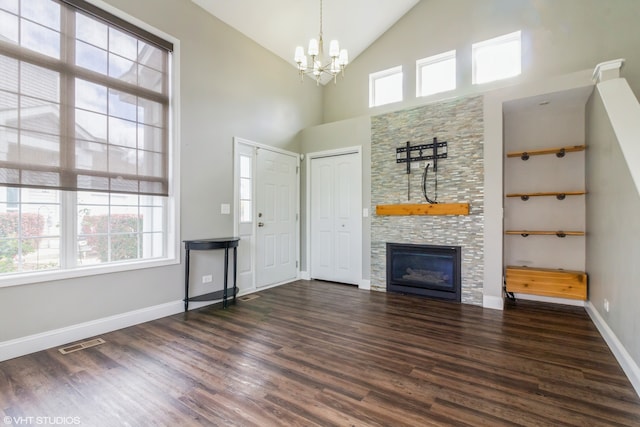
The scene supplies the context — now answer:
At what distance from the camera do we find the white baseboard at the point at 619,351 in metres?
2.02

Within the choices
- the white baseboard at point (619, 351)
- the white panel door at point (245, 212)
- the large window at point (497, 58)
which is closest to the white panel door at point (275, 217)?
the white panel door at point (245, 212)

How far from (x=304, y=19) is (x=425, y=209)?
343cm

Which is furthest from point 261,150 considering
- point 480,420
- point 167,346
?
point 480,420

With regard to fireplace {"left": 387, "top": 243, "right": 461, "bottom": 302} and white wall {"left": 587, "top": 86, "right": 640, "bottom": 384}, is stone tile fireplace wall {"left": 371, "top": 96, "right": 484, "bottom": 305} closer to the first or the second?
fireplace {"left": 387, "top": 243, "right": 461, "bottom": 302}

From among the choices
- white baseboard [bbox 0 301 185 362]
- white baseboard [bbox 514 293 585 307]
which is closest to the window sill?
A: white baseboard [bbox 0 301 185 362]

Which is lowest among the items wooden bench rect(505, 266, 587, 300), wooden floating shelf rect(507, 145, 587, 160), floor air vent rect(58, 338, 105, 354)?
floor air vent rect(58, 338, 105, 354)

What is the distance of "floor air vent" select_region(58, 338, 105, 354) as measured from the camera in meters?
2.62

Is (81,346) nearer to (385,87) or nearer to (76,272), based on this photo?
(76,272)

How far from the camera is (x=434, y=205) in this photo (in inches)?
165

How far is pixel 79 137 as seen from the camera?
113 inches

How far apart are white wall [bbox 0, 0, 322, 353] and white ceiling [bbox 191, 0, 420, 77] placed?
0.57 ft

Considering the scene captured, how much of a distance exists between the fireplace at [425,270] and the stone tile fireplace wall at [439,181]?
0.09 metres

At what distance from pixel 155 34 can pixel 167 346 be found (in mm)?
3347

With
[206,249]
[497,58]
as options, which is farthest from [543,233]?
[206,249]
